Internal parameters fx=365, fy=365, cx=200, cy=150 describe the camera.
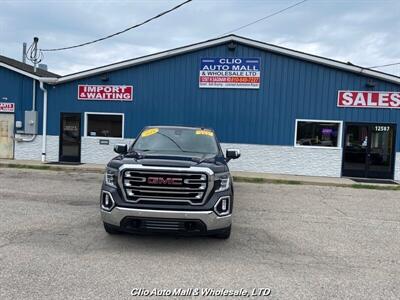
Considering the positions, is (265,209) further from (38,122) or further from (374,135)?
(38,122)

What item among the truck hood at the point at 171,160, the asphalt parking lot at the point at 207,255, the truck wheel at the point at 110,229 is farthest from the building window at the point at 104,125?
the truck wheel at the point at 110,229

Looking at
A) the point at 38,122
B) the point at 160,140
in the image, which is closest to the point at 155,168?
the point at 160,140

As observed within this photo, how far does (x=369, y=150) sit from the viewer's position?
14414 mm

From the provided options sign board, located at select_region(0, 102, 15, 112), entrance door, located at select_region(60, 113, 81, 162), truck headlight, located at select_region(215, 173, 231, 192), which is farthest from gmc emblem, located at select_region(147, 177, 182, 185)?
sign board, located at select_region(0, 102, 15, 112)

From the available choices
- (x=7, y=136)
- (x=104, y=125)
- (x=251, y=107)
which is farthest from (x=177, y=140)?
(x=7, y=136)

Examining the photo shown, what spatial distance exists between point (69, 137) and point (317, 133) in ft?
35.2

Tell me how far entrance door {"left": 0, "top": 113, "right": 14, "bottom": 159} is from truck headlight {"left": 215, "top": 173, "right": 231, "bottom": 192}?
14.4 meters

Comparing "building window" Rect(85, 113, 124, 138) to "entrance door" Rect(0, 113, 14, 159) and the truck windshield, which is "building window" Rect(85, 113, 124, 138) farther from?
the truck windshield

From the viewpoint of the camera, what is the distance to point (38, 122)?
53.8ft

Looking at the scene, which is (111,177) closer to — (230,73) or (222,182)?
(222,182)

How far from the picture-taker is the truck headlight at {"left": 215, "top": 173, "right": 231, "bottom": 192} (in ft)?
17.0

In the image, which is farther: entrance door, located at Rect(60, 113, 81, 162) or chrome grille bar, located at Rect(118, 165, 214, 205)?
entrance door, located at Rect(60, 113, 81, 162)

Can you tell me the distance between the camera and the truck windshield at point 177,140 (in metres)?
6.41

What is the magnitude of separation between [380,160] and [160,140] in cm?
1109
